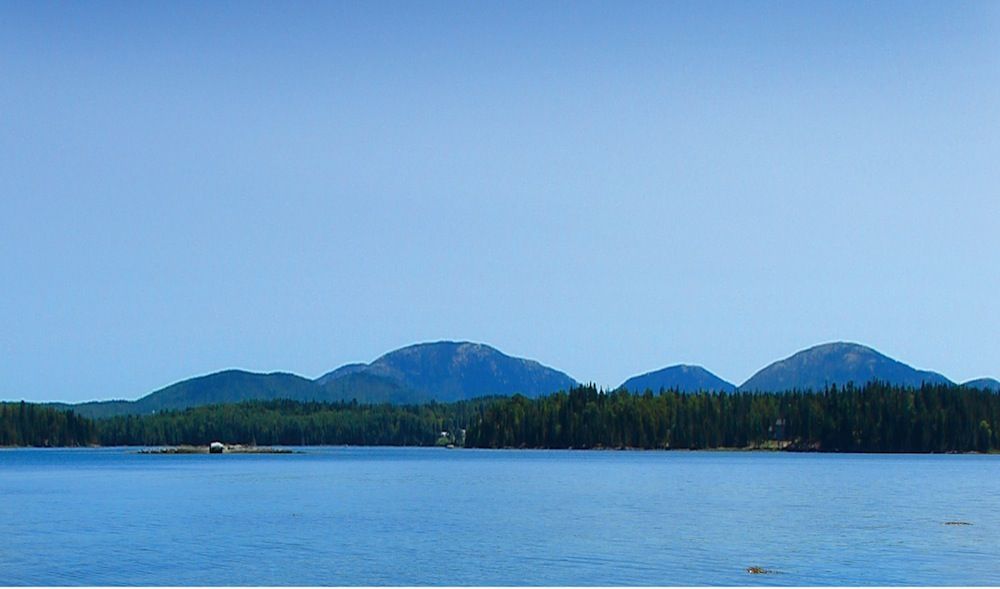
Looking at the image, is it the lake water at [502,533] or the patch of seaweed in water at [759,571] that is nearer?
the patch of seaweed in water at [759,571]

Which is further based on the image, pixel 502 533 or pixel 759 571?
pixel 502 533

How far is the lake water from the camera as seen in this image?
4406 cm

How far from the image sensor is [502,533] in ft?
194

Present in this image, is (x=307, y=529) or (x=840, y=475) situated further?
(x=840, y=475)

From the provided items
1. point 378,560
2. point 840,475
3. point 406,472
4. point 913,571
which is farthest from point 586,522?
point 406,472

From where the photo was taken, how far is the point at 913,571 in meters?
44.3

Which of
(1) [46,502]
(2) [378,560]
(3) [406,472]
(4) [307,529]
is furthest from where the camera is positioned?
(3) [406,472]

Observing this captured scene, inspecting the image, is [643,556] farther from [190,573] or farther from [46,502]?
[46,502]

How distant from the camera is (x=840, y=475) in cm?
12375

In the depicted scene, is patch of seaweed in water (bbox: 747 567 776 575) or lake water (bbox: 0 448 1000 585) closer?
patch of seaweed in water (bbox: 747 567 776 575)

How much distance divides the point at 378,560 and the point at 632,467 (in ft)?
335

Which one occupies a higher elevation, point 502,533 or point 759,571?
point 502,533

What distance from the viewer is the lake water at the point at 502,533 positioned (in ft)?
145

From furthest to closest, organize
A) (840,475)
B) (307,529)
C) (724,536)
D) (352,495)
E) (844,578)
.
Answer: (840,475), (352,495), (307,529), (724,536), (844,578)
